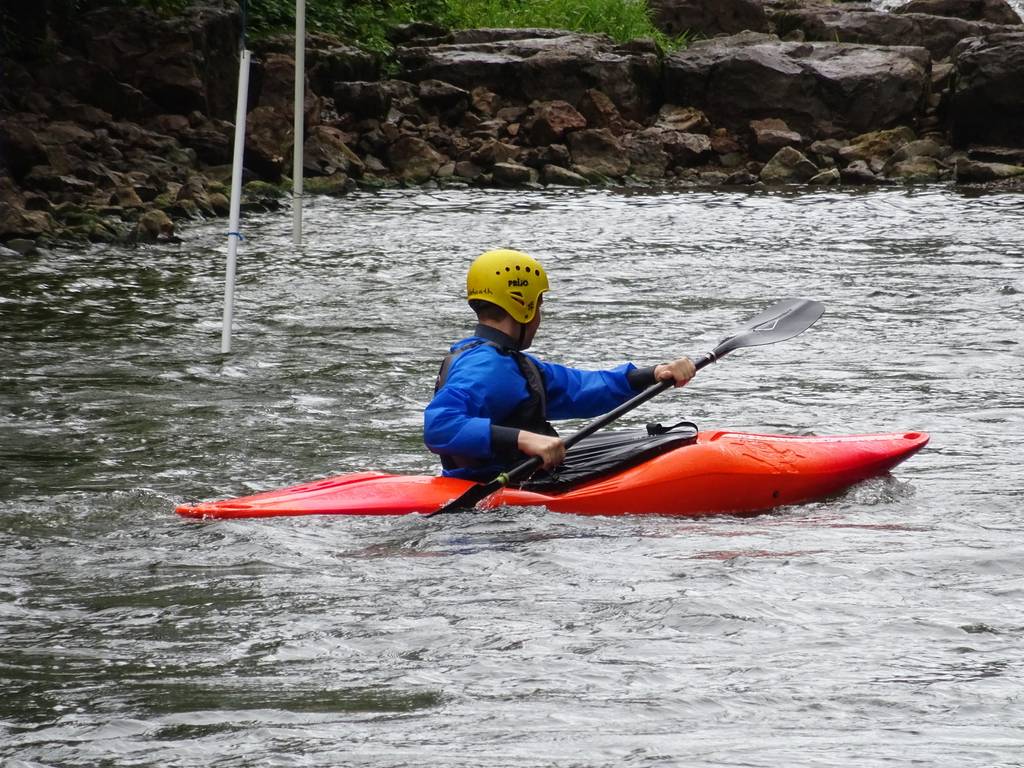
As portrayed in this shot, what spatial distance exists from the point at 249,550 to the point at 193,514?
48 cm

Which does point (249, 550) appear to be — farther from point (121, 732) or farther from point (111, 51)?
point (111, 51)

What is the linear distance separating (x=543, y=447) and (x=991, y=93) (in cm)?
1668

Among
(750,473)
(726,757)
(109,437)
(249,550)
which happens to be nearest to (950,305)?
Result: (750,473)

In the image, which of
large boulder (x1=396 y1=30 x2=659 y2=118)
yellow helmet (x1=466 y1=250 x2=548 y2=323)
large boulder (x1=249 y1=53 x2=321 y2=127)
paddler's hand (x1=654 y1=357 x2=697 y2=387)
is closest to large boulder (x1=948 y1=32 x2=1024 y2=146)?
large boulder (x1=396 y1=30 x2=659 y2=118)

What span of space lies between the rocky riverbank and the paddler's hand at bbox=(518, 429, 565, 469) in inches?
446

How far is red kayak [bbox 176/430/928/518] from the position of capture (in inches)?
208

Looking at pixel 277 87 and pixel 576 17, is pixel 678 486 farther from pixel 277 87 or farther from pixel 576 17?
pixel 576 17

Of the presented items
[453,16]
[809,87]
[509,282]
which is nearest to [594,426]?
[509,282]

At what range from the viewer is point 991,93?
19969 millimetres

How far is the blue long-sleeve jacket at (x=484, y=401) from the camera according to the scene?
5.12 meters

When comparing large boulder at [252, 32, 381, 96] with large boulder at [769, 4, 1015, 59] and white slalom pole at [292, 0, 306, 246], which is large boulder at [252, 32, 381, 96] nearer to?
large boulder at [769, 4, 1015, 59]

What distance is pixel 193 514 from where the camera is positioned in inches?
208

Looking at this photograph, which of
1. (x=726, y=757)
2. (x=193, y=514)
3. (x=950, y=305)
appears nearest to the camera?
(x=726, y=757)

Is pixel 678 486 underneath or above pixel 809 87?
underneath
